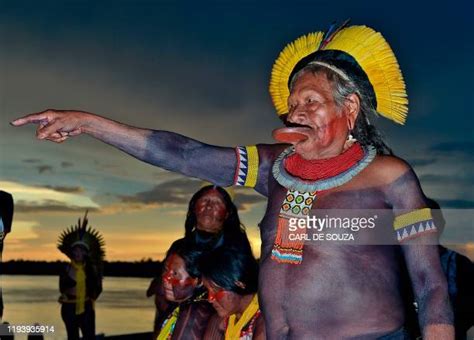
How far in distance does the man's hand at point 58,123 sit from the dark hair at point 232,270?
1.40m

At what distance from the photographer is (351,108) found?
2.53 meters

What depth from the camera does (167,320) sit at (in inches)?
158

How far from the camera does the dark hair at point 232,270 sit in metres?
3.57

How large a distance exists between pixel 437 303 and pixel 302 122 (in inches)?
24.4

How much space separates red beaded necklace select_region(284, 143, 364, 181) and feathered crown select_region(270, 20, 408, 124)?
0.16 meters

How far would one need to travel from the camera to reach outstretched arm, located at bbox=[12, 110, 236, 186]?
231cm

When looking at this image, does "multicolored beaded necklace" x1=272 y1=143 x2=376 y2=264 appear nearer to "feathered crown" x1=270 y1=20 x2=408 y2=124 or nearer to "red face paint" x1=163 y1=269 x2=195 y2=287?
"feathered crown" x1=270 y1=20 x2=408 y2=124

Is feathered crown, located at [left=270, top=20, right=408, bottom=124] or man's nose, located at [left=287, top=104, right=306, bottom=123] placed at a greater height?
feathered crown, located at [left=270, top=20, right=408, bottom=124]

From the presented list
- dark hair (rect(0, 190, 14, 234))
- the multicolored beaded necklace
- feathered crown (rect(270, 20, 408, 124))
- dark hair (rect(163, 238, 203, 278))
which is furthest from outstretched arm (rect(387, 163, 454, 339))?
dark hair (rect(0, 190, 14, 234))

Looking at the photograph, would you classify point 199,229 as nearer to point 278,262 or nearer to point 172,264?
point 172,264

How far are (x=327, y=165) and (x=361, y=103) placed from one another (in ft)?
0.72

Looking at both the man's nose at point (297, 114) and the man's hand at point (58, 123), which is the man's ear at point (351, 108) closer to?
the man's nose at point (297, 114)

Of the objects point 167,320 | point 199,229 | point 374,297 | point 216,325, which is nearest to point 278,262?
point 374,297

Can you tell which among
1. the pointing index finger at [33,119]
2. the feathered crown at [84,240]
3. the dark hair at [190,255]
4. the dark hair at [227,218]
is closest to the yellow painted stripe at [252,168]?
the pointing index finger at [33,119]
